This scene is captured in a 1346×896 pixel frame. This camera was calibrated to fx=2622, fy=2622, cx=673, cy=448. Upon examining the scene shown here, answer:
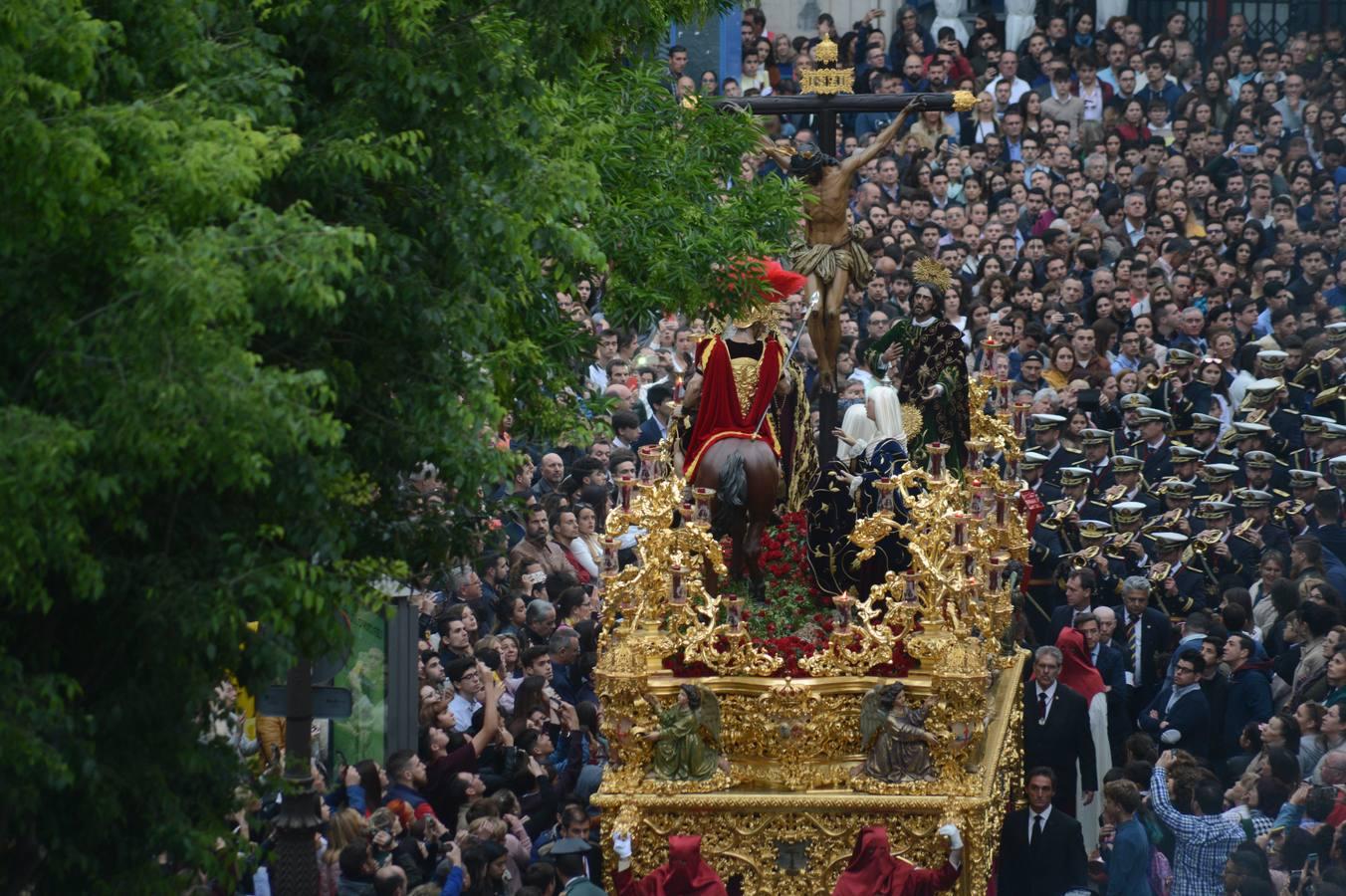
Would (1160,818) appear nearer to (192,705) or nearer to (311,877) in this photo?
(311,877)

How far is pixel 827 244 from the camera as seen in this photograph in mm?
21281

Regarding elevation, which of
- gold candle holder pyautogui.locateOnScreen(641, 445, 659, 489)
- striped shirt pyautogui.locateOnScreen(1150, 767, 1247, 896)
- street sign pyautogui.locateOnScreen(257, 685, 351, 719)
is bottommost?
striped shirt pyautogui.locateOnScreen(1150, 767, 1247, 896)

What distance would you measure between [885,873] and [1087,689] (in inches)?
189

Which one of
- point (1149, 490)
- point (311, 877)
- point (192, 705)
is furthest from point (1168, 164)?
point (192, 705)

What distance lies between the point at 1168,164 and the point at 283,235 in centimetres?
2168

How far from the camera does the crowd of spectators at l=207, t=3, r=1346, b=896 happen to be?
59.3ft

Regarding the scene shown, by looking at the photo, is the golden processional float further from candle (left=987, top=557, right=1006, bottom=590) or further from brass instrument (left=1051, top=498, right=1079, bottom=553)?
brass instrument (left=1051, top=498, right=1079, bottom=553)

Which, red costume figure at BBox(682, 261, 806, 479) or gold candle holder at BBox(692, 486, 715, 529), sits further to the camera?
red costume figure at BBox(682, 261, 806, 479)

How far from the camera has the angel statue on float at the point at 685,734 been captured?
1752 cm

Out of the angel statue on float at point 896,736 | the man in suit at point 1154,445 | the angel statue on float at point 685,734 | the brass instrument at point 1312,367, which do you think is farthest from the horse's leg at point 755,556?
the brass instrument at point 1312,367

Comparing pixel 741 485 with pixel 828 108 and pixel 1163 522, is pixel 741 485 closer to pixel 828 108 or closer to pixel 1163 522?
pixel 828 108

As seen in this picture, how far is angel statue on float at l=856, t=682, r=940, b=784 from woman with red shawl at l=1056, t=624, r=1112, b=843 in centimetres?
357

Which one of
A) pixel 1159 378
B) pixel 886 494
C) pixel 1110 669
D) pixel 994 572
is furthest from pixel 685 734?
pixel 1159 378

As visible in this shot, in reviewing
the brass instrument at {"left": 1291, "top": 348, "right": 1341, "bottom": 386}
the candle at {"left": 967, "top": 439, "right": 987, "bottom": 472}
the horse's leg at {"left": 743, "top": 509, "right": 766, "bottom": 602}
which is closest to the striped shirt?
the candle at {"left": 967, "top": 439, "right": 987, "bottom": 472}
